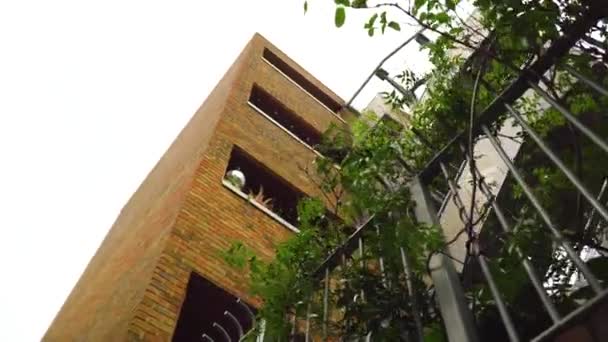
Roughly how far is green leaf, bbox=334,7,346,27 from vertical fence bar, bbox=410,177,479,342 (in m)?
0.91

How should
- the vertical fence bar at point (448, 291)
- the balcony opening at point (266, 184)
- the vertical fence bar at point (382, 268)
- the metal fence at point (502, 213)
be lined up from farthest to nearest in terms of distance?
the balcony opening at point (266, 184)
the vertical fence bar at point (382, 268)
the vertical fence bar at point (448, 291)
the metal fence at point (502, 213)

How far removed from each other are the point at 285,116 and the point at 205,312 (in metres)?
8.15

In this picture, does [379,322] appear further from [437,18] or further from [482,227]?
[437,18]

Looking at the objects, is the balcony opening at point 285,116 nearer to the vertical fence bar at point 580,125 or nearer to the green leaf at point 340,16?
the green leaf at point 340,16

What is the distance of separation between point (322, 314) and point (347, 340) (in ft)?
0.65

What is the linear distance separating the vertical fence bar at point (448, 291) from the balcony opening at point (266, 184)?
7.31 metres

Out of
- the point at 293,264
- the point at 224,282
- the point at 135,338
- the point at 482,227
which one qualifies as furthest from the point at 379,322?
the point at 224,282

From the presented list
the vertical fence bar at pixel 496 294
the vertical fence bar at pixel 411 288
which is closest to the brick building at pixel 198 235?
the vertical fence bar at pixel 411 288

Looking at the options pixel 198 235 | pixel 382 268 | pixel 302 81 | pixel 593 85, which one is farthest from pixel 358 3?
pixel 302 81

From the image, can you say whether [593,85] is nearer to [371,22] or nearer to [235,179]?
[371,22]

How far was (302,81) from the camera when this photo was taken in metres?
17.4

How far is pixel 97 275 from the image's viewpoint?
30.3 feet

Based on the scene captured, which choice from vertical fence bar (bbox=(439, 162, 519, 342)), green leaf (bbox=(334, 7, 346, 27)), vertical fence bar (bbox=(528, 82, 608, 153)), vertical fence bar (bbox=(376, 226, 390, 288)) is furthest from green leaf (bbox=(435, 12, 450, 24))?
vertical fence bar (bbox=(376, 226, 390, 288))

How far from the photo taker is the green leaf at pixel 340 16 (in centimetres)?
250
